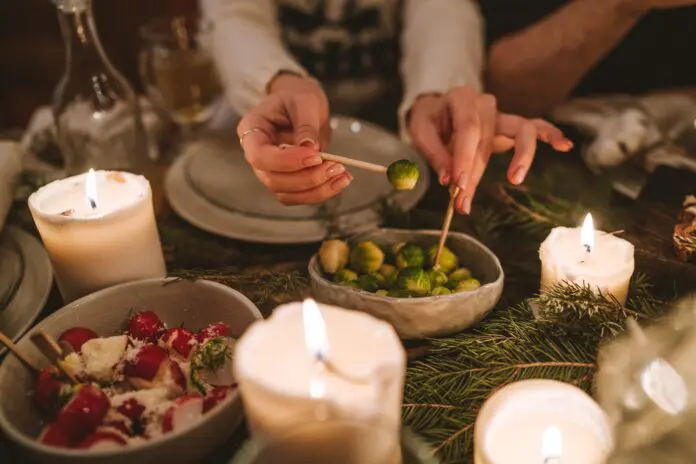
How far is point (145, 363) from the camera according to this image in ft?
2.26

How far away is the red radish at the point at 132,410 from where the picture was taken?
64 centimetres

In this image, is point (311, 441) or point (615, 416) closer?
point (311, 441)

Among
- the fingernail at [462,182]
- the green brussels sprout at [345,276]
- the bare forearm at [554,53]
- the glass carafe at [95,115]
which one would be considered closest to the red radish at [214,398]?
the green brussels sprout at [345,276]

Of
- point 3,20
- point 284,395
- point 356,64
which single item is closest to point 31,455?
point 284,395

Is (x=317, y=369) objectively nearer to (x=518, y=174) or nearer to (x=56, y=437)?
(x=56, y=437)

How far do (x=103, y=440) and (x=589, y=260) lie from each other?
0.60 meters

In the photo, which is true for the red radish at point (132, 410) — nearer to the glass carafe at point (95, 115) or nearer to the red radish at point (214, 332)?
the red radish at point (214, 332)

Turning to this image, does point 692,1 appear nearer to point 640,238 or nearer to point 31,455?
point 640,238

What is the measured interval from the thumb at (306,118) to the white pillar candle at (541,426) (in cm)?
49

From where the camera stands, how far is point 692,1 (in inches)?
48.4

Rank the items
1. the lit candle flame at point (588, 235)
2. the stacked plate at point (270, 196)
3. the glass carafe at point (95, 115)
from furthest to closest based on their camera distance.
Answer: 1. the glass carafe at point (95, 115)
2. the stacked plate at point (270, 196)
3. the lit candle flame at point (588, 235)

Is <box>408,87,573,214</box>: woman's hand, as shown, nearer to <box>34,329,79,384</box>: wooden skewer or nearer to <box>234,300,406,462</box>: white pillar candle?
<box>234,300,406,462</box>: white pillar candle

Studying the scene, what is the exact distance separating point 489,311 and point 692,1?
857 millimetres

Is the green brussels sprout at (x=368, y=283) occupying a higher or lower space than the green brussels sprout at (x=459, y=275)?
higher
